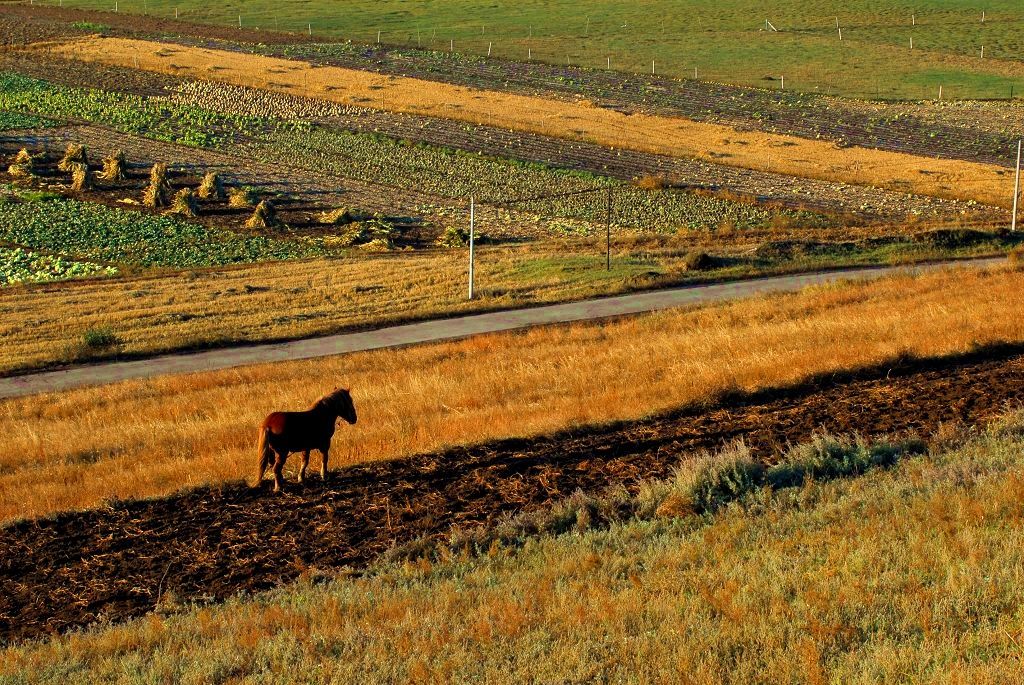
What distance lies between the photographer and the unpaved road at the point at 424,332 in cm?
2883

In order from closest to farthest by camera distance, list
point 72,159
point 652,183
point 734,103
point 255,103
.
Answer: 1. point 652,183
2. point 72,159
3. point 255,103
4. point 734,103

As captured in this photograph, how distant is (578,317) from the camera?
32.4 metres

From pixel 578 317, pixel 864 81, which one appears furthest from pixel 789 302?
pixel 864 81

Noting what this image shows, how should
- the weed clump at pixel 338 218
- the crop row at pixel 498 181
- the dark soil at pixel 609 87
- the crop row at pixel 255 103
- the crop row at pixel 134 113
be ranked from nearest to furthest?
the weed clump at pixel 338 218 → the crop row at pixel 498 181 → the crop row at pixel 134 113 → the dark soil at pixel 609 87 → the crop row at pixel 255 103

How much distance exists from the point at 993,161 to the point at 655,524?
60140 millimetres

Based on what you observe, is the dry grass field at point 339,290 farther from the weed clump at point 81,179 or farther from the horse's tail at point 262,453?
the weed clump at point 81,179

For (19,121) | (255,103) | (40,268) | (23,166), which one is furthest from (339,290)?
(255,103)

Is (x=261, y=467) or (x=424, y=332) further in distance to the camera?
(x=424, y=332)

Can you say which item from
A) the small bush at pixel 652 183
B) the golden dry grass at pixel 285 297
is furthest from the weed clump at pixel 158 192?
the small bush at pixel 652 183

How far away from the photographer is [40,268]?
4631cm

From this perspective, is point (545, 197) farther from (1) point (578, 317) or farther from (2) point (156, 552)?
(2) point (156, 552)

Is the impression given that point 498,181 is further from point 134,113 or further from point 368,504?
point 368,504

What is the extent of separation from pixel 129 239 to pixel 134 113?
97.4 feet

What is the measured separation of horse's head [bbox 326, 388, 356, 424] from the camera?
15.5 m
